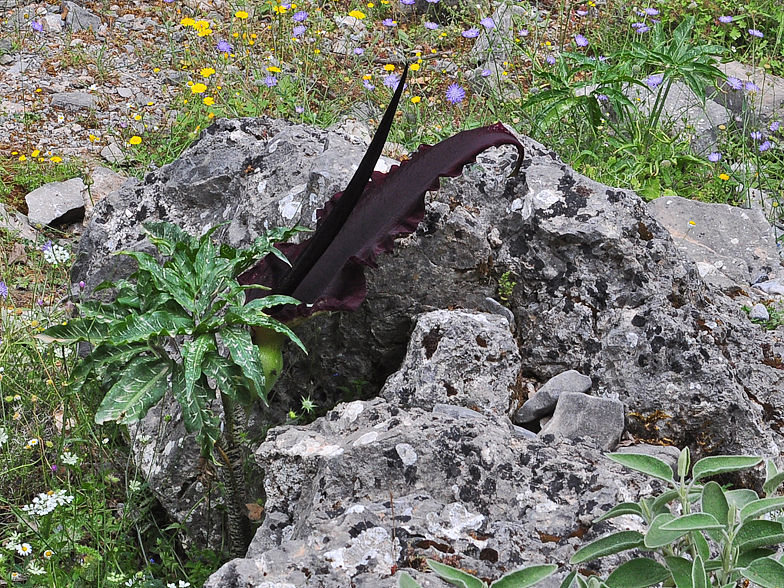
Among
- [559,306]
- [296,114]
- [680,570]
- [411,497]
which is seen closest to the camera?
[680,570]

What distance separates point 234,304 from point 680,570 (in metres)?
1.22

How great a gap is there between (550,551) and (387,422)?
53cm

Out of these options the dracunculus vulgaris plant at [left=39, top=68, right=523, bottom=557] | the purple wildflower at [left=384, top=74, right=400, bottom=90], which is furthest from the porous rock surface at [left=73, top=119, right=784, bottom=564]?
the purple wildflower at [left=384, top=74, right=400, bottom=90]

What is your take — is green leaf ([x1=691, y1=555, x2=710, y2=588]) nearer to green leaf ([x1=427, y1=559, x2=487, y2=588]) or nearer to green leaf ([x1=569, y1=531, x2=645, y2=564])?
green leaf ([x1=569, y1=531, x2=645, y2=564])

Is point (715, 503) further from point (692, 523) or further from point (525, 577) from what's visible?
point (525, 577)

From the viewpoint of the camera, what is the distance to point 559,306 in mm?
2521

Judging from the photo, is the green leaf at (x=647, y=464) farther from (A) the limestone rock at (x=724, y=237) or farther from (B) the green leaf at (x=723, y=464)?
(A) the limestone rock at (x=724, y=237)

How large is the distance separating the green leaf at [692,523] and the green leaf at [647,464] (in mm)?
122

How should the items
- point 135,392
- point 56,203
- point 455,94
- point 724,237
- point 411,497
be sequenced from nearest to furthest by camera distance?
1. point 411,497
2. point 135,392
3. point 724,237
4. point 56,203
5. point 455,94

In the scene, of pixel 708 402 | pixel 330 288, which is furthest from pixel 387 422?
pixel 708 402

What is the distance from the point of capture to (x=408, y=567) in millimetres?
1640

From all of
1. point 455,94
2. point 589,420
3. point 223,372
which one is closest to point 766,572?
point 589,420

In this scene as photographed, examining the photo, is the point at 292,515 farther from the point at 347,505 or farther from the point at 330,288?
the point at 330,288

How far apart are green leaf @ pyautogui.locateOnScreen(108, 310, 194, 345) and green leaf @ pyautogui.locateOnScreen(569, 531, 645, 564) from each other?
111 cm
